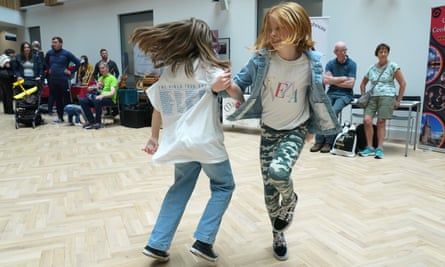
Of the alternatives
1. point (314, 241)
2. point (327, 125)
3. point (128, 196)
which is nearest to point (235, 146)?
point (128, 196)

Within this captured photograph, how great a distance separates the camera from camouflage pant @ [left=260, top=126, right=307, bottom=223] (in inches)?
65.9

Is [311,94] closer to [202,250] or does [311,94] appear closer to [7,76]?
[202,250]

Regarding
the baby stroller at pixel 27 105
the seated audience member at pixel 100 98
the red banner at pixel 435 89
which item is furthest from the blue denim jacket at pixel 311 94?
the baby stroller at pixel 27 105

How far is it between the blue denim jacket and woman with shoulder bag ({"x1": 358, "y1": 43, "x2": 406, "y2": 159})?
2.94m

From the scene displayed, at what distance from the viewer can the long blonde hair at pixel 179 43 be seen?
1.68 m

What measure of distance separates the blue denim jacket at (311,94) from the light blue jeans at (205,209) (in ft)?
1.09

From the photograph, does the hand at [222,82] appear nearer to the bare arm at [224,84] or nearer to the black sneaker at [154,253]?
the bare arm at [224,84]

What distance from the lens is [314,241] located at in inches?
87.4

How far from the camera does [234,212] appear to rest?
265 cm

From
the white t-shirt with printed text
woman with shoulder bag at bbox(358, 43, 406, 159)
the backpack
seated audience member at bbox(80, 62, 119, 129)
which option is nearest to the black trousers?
seated audience member at bbox(80, 62, 119, 129)

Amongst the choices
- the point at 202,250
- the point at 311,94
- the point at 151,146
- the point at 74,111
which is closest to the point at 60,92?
the point at 74,111

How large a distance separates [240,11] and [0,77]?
5.75 m

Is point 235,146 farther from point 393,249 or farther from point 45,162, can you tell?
→ point 393,249

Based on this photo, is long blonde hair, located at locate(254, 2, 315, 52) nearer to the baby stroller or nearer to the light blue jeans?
the light blue jeans
